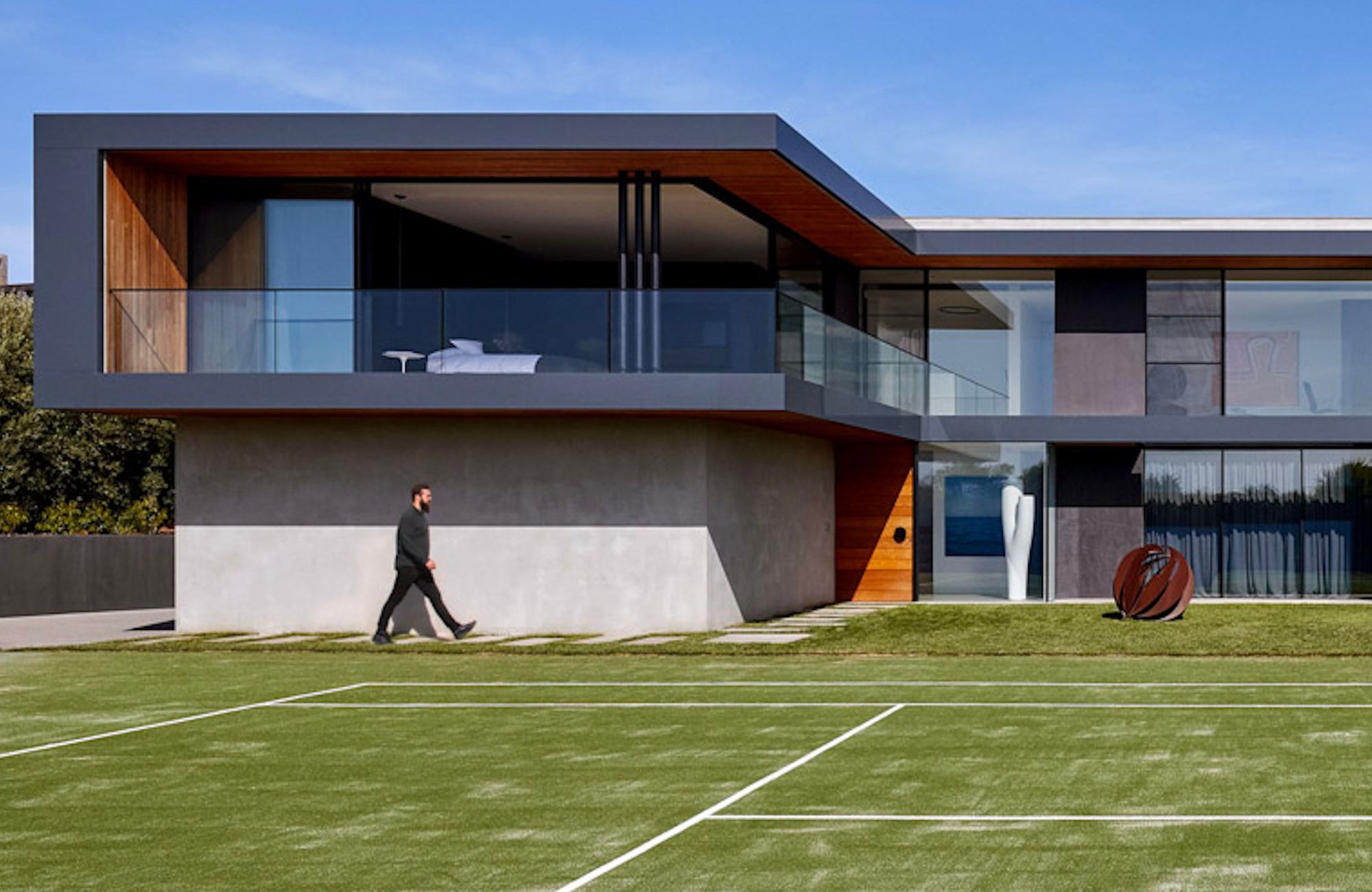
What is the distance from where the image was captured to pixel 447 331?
73.4ft

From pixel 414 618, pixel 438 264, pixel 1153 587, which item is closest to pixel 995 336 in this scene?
pixel 1153 587

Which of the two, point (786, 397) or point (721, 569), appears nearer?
point (786, 397)

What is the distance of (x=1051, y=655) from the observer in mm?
19672

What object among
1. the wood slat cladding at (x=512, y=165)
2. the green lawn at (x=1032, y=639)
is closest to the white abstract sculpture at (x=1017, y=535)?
the green lawn at (x=1032, y=639)

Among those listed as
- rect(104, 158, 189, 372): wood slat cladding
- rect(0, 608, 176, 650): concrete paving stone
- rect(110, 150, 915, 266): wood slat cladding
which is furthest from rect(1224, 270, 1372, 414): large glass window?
rect(0, 608, 176, 650): concrete paving stone

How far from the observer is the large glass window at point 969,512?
31578mm

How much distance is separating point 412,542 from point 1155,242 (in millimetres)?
14555

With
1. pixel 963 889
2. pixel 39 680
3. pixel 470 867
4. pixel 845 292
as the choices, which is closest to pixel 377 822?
pixel 470 867

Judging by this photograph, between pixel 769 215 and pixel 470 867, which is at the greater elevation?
pixel 769 215

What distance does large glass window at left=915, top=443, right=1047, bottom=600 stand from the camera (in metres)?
31.6

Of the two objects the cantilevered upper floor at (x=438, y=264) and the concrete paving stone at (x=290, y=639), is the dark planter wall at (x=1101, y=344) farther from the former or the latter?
the concrete paving stone at (x=290, y=639)

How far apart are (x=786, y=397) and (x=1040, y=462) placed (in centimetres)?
1044

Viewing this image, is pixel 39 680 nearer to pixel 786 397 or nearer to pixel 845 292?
pixel 786 397

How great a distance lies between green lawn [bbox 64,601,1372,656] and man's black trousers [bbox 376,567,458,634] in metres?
0.50
